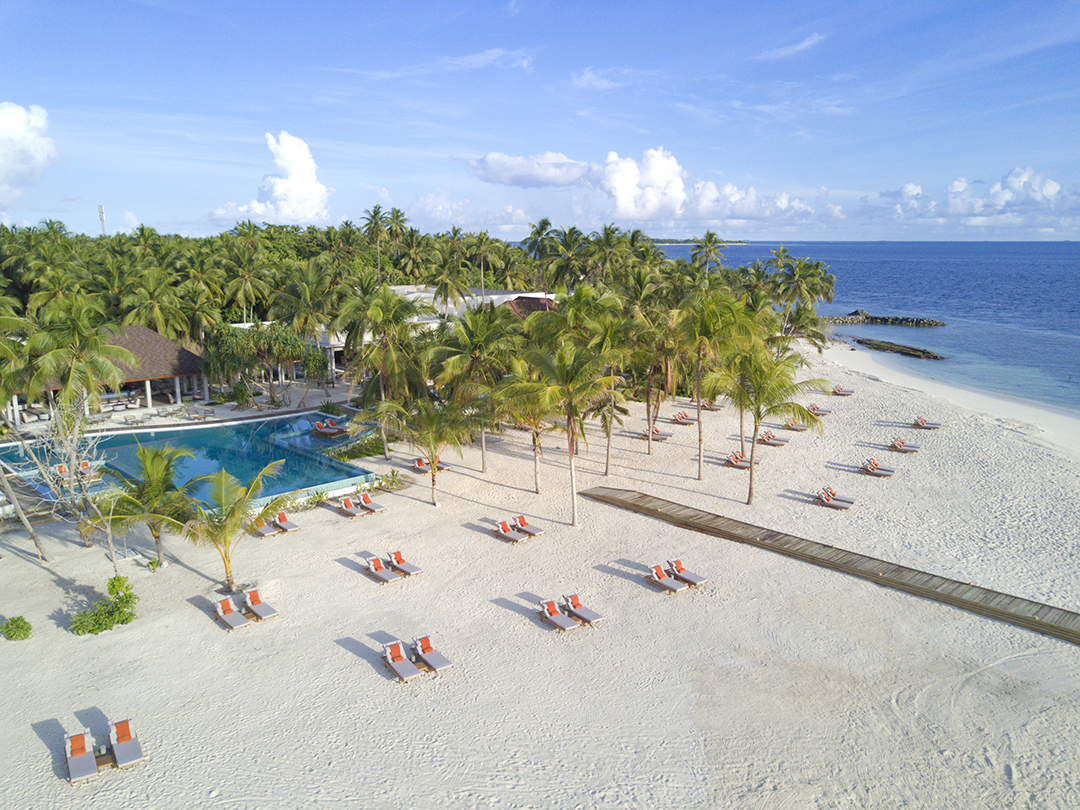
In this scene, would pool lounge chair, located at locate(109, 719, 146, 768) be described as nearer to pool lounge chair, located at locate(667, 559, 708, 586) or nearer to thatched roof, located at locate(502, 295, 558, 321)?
pool lounge chair, located at locate(667, 559, 708, 586)

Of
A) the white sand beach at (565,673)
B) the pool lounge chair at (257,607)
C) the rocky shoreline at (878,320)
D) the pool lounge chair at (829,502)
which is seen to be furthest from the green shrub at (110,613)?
the rocky shoreline at (878,320)

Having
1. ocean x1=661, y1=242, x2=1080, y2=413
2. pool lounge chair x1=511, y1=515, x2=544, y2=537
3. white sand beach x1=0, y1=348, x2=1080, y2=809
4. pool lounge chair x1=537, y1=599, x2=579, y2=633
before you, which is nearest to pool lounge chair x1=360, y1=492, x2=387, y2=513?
white sand beach x1=0, y1=348, x2=1080, y2=809

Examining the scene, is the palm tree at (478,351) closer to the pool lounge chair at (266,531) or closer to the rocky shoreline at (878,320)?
the pool lounge chair at (266,531)

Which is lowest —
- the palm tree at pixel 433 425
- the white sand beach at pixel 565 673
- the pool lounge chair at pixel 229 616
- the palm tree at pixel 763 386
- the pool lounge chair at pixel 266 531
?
the white sand beach at pixel 565 673

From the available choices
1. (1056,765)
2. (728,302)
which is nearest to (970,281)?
(728,302)

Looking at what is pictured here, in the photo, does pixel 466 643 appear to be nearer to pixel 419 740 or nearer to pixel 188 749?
pixel 419 740

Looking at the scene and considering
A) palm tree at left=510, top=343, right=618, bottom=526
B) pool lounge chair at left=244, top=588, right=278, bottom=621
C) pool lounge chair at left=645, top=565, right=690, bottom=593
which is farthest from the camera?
palm tree at left=510, top=343, right=618, bottom=526
